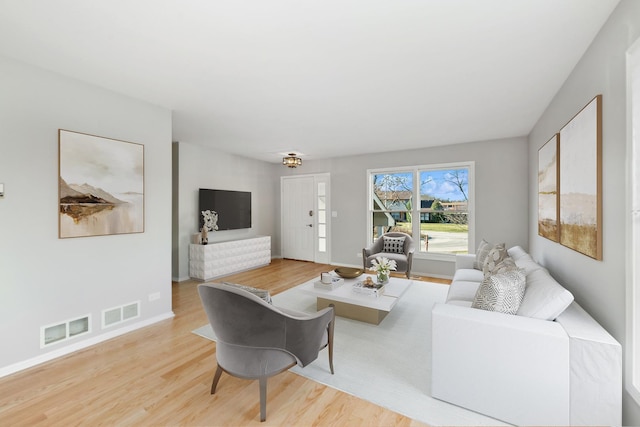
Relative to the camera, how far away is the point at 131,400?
1.89 metres

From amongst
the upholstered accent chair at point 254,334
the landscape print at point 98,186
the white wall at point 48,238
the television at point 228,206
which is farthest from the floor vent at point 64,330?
the television at point 228,206

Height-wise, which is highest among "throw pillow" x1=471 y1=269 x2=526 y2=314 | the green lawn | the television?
the television

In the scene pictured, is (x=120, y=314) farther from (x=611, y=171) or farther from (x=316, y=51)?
(x=611, y=171)

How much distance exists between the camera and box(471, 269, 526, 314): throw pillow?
185 centimetres

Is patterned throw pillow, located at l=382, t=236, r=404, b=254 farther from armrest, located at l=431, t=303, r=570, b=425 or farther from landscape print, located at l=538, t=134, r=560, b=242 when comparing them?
armrest, located at l=431, t=303, r=570, b=425

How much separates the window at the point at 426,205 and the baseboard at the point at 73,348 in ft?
14.1

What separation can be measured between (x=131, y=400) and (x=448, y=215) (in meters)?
5.24

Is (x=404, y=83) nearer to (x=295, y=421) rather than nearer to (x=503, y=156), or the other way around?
(x=295, y=421)

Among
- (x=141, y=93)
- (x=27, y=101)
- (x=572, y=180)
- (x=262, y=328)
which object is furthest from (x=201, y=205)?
(x=572, y=180)

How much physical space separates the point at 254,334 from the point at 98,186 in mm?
2292

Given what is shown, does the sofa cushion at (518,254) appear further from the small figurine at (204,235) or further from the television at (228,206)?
A: the television at (228,206)

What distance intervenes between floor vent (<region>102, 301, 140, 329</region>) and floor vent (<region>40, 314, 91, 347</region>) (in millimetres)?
138

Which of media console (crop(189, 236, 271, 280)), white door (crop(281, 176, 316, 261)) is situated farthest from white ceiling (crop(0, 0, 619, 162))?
white door (crop(281, 176, 316, 261))

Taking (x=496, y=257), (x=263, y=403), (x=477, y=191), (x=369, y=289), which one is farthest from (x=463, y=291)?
(x=477, y=191)
